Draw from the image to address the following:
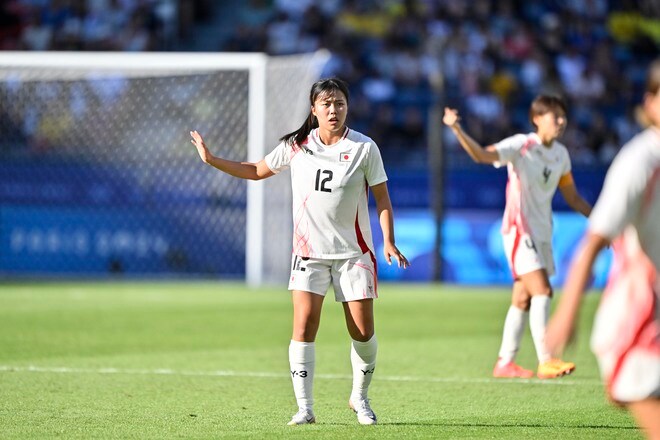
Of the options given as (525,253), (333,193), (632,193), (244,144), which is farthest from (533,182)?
(244,144)

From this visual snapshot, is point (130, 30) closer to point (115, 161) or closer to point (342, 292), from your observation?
point (115, 161)

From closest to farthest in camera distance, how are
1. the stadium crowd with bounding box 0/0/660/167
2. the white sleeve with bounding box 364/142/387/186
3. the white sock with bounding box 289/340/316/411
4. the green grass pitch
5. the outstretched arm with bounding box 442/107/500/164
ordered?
the green grass pitch → the white sock with bounding box 289/340/316/411 → the white sleeve with bounding box 364/142/387/186 → the outstretched arm with bounding box 442/107/500/164 → the stadium crowd with bounding box 0/0/660/167

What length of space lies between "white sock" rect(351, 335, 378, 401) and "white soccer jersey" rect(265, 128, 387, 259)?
0.56m

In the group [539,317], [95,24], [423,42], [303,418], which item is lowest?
[303,418]

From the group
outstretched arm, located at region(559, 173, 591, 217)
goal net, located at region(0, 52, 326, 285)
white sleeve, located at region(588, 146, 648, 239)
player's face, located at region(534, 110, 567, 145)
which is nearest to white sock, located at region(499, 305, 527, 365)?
outstretched arm, located at region(559, 173, 591, 217)

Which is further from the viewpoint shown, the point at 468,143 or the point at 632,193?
the point at 468,143

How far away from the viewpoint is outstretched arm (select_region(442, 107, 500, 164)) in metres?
9.03

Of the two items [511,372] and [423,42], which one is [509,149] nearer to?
[511,372]

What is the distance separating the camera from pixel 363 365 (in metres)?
7.58

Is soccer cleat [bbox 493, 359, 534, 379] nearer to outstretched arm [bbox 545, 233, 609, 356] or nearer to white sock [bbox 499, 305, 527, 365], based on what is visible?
white sock [bbox 499, 305, 527, 365]

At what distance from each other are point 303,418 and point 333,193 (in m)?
1.34

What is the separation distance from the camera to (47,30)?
28.2m

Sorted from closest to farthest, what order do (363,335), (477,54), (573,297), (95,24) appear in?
1. (573,297)
2. (363,335)
3. (477,54)
4. (95,24)

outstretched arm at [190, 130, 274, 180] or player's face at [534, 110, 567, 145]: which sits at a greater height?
player's face at [534, 110, 567, 145]
